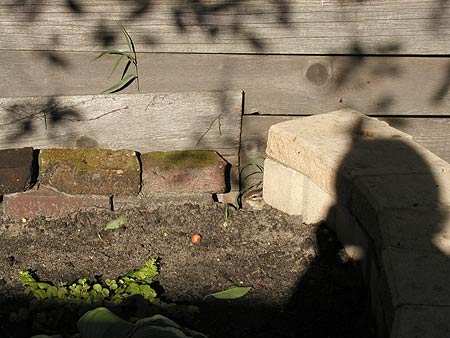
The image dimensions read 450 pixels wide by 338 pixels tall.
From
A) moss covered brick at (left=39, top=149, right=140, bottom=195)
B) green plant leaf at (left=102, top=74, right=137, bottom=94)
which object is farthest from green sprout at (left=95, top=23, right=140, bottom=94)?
moss covered brick at (left=39, top=149, right=140, bottom=195)

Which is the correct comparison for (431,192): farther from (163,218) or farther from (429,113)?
(163,218)

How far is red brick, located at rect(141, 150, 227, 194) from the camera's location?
3482mm

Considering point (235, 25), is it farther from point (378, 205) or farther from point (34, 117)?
point (378, 205)

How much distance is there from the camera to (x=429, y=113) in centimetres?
358

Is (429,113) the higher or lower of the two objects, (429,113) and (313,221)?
the higher

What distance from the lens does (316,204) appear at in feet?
10.4

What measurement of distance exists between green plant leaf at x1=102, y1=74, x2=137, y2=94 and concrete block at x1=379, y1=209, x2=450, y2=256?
1.58 m

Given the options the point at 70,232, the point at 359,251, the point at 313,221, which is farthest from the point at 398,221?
the point at 70,232

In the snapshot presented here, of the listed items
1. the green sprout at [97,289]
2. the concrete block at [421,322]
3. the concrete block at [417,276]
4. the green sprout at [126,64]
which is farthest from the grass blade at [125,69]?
the concrete block at [421,322]

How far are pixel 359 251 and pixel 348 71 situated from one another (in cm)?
107

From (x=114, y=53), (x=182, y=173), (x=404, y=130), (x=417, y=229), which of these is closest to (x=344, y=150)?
(x=417, y=229)

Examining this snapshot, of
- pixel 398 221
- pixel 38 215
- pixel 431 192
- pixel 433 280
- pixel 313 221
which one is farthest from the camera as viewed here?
pixel 38 215

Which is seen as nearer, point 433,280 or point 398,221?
point 433,280

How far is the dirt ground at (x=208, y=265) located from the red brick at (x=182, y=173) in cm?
10
